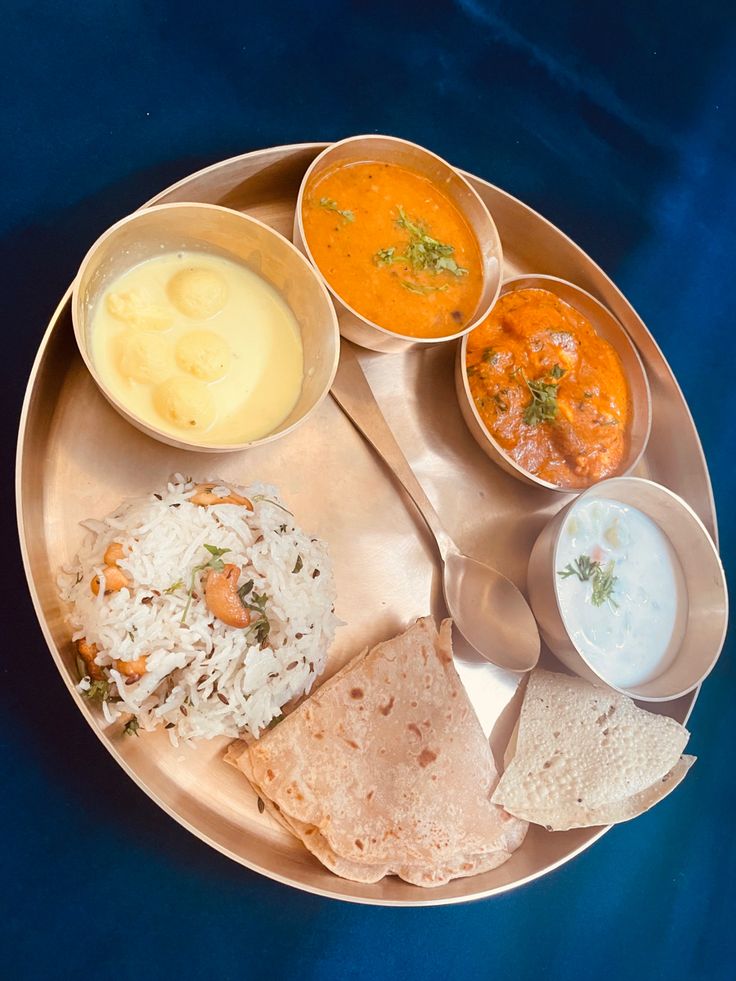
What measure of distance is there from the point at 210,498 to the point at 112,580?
255 millimetres

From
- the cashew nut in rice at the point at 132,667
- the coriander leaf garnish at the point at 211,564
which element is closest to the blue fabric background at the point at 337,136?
the cashew nut in rice at the point at 132,667

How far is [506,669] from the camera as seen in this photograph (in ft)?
6.89

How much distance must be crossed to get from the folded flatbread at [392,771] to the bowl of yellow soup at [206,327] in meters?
0.58

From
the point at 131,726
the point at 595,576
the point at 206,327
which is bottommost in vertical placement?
the point at 131,726

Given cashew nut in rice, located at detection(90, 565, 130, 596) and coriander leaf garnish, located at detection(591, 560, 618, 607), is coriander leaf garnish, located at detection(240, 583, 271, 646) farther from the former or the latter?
coriander leaf garnish, located at detection(591, 560, 618, 607)

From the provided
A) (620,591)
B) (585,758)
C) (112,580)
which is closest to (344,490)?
(112,580)

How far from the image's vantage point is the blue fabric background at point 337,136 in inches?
72.0

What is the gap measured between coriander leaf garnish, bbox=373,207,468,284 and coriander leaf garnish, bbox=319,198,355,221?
0.34ft

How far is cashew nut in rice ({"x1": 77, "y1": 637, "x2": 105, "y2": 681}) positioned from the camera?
169 centimetres

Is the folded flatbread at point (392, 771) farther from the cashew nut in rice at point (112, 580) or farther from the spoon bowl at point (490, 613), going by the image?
the cashew nut in rice at point (112, 580)

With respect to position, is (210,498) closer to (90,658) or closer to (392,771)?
(90,658)

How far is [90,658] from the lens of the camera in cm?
169

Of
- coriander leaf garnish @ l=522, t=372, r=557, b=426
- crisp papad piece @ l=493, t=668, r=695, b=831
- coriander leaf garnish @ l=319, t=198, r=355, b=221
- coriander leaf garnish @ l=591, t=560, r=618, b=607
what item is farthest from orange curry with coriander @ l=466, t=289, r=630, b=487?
crisp papad piece @ l=493, t=668, r=695, b=831

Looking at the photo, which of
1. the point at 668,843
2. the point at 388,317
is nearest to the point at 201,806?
the point at 388,317
